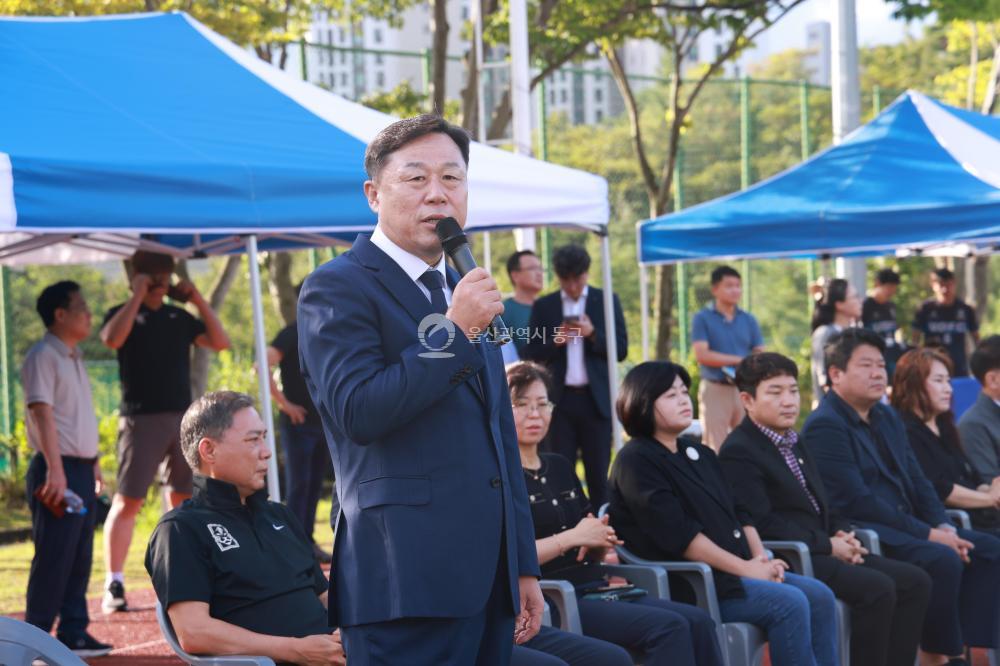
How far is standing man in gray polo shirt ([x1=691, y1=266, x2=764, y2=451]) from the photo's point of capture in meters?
8.88

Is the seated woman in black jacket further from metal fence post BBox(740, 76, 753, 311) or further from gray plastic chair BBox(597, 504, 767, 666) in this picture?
metal fence post BBox(740, 76, 753, 311)

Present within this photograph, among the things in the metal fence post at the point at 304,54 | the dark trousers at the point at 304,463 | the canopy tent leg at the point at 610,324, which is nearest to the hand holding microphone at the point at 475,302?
the canopy tent leg at the point at 610,324

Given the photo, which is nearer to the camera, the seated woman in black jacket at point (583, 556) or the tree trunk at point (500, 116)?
the seated woman in black jacket at point (583, 556)

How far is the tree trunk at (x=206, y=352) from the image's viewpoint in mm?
11016

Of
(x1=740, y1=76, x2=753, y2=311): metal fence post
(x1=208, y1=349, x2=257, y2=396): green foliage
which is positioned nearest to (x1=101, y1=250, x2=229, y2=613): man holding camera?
(x1=208, y1=349, x2=257, y2=396): green foliage

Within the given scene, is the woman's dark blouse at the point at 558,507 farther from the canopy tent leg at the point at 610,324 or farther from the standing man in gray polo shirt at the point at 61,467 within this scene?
the standing man in gray polo shirt at the point at 61,467

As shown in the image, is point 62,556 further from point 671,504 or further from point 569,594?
point 671,504

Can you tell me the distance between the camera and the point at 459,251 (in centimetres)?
229

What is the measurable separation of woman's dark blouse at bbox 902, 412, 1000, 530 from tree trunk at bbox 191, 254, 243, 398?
19.4ft

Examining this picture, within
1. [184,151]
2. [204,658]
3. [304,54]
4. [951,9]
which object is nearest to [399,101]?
[304,54]

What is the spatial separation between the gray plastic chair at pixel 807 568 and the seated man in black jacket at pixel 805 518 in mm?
23

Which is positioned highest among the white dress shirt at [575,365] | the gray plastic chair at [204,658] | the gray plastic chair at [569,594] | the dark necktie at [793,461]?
the white dress shirt at [575,365]

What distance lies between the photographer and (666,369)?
467cm

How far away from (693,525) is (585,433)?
2.84 meters
